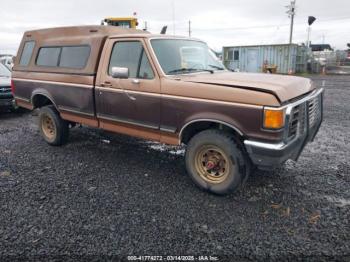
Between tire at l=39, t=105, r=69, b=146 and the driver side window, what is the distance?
73.2 inches

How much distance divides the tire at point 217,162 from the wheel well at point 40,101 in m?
3.60

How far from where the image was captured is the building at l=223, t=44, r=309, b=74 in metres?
24.3

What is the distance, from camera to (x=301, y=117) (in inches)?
145

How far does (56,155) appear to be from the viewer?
5.59 meters

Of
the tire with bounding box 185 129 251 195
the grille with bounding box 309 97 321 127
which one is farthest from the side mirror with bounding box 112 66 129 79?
the grille with bounding box 309 97 321 127

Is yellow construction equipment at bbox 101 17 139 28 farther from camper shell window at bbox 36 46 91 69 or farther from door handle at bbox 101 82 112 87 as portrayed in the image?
door handle at bbox 101 82 112 87

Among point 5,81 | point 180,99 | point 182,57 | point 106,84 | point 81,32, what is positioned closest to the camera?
point 180,99

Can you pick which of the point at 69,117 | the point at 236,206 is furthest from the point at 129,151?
the point at 236,206

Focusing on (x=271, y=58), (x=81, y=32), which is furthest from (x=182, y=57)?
(x=271, y=58)

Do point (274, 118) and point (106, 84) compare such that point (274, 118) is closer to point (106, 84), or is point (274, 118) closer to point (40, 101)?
point (106, 84)

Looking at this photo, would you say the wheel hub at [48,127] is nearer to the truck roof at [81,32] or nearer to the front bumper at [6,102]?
the truck roof at [81,32]

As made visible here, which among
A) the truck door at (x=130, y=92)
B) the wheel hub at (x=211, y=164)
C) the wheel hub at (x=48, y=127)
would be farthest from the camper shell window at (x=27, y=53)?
the wheel hub at (x=211, y=164)

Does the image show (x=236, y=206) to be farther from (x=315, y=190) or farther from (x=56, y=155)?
(x=56, y=155)

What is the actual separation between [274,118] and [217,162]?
104 cm
